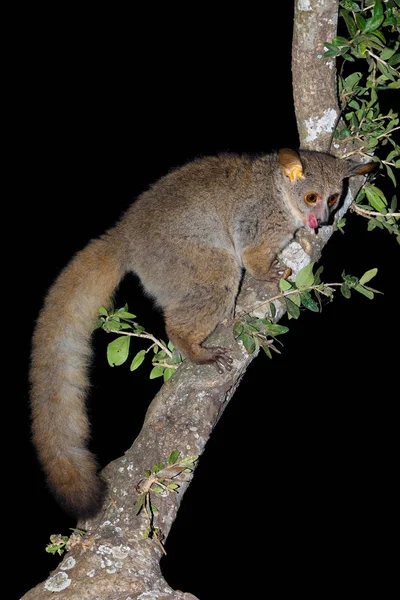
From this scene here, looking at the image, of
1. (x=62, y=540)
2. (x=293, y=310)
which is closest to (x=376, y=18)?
(x=293, y=310)

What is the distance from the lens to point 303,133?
12.5 ft

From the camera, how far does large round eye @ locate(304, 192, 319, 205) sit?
3789mm

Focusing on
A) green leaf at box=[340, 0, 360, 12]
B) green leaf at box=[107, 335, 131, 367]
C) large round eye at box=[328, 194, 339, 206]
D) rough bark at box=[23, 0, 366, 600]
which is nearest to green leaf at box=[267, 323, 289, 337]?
rough bark at box=[23, 0, 366, 600]

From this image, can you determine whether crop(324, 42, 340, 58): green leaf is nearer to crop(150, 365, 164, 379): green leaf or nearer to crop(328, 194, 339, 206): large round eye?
crop(328, 194, 339, 206): large round eye

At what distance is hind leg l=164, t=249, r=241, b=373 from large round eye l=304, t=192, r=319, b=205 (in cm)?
55

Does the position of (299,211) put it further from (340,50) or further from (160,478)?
(160,478)

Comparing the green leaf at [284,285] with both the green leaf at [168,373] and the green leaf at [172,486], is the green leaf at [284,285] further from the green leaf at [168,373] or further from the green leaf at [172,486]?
the green leaf at [172,486]

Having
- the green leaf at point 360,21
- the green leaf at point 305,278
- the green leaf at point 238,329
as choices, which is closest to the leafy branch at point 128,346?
the green leaf at point 238,329

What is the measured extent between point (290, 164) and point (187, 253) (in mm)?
768

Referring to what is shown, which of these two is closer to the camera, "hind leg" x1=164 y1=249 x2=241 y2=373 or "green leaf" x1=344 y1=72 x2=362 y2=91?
"hind leg" x1=164 y1=249 x2=241 y2=373

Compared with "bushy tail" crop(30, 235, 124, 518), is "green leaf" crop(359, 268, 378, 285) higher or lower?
higher

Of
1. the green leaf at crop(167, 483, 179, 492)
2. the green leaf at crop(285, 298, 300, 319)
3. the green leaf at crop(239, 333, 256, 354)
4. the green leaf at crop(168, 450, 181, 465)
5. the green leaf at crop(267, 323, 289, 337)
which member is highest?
the green leaf at crop(285, 298, 300, 319)

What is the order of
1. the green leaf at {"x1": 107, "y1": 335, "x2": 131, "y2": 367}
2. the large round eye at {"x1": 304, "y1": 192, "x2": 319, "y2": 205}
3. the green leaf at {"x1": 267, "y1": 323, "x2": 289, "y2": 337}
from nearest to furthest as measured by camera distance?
the green leaf at {"x1": 267, "y1": 323, "x2": 289, "y2": 337}, the green leaf at {"x1": 107, "y1": 335, "x2": 131, "y2": 367}, the large round eye at {"x1": 304, "y1": 192, "x2": 319, "y2": 205}

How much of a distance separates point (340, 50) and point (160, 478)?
2.20m
